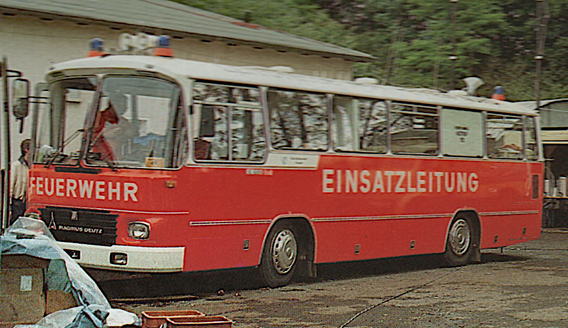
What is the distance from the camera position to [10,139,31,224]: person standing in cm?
1248

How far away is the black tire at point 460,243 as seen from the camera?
14.2 metres

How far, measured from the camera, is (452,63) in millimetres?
30391

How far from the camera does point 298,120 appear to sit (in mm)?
11438

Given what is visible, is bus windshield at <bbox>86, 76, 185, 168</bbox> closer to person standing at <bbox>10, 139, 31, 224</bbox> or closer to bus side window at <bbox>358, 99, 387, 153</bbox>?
person standing at <bbox>10, 139, 31, 224</bbox>

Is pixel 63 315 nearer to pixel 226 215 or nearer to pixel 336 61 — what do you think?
pixel 226 215

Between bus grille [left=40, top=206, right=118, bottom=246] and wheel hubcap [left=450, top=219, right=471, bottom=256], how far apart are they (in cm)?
617

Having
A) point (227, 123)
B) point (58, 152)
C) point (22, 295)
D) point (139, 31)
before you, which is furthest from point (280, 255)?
point (139, 31)

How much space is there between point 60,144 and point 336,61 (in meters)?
11.4

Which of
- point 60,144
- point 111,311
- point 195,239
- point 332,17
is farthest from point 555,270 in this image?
point 332,17

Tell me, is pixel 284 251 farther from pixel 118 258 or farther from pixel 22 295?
pixel 22 295

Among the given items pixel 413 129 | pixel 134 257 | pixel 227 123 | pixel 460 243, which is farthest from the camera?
pixel 460 243

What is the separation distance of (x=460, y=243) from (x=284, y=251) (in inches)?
160

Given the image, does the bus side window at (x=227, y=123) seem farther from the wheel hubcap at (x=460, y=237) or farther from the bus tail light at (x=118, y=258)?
the wheel hubcap at (x=460, y=237)

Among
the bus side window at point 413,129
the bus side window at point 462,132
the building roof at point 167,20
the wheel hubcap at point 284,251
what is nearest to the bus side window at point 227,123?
the wheel hubcap at point 284,251
